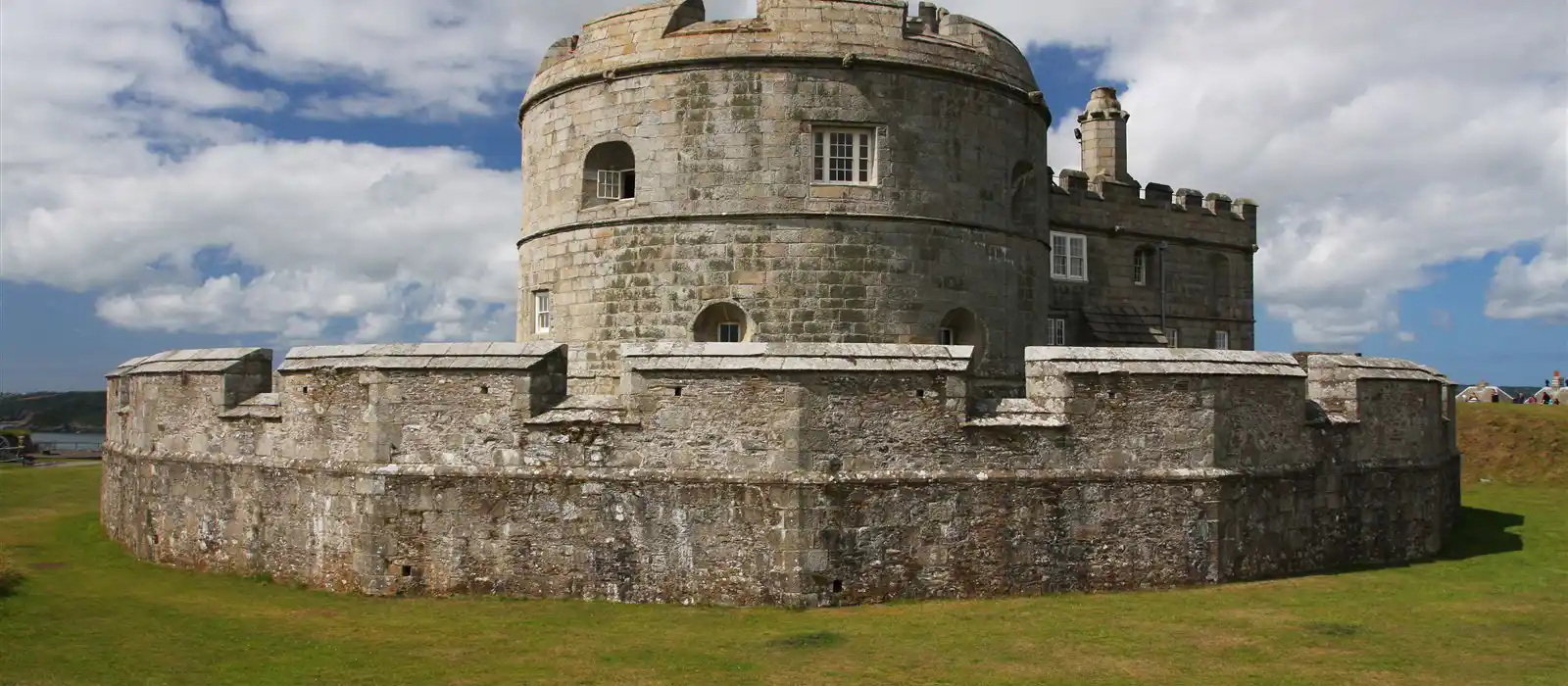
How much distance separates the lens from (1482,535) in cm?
1620

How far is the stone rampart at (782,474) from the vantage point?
1136 centimetres

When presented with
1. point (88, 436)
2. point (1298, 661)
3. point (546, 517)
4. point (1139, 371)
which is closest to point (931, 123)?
point (1139, 371)

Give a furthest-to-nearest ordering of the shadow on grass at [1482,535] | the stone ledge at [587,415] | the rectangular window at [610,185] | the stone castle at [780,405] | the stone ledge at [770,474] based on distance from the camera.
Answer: the rectangular window at [610,185]
the shadow on grass at [1482,535]
the stone ledge at [587,415]
the stone castle at [780,405]
the stone ledge at [770,474]

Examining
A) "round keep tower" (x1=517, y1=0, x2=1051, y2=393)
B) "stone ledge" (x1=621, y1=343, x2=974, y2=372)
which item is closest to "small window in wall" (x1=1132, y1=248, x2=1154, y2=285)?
"round keep tower" (x1=517, y1=0, x2=1051, y2=393)

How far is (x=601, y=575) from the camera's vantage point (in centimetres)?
1162

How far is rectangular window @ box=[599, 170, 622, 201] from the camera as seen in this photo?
16672 millimetres

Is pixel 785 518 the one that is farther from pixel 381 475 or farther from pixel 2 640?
pixel 2 640

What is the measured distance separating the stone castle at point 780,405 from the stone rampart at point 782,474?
0.11 feet

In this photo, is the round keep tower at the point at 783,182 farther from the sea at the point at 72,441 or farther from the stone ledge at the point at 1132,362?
the sea at the point at 72,441

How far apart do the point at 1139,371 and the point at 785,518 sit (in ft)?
13.7

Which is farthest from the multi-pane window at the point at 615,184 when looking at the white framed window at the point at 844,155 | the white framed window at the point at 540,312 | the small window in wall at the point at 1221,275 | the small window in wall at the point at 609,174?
the small window in wall at the point at 1221,275

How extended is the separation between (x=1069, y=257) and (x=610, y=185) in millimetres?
10971

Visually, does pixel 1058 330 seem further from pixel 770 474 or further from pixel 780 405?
pixel 770 474

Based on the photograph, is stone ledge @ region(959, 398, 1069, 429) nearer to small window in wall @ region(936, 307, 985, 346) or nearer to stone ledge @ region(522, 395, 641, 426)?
stone ledge @ region(522, 395, 641, 426)
